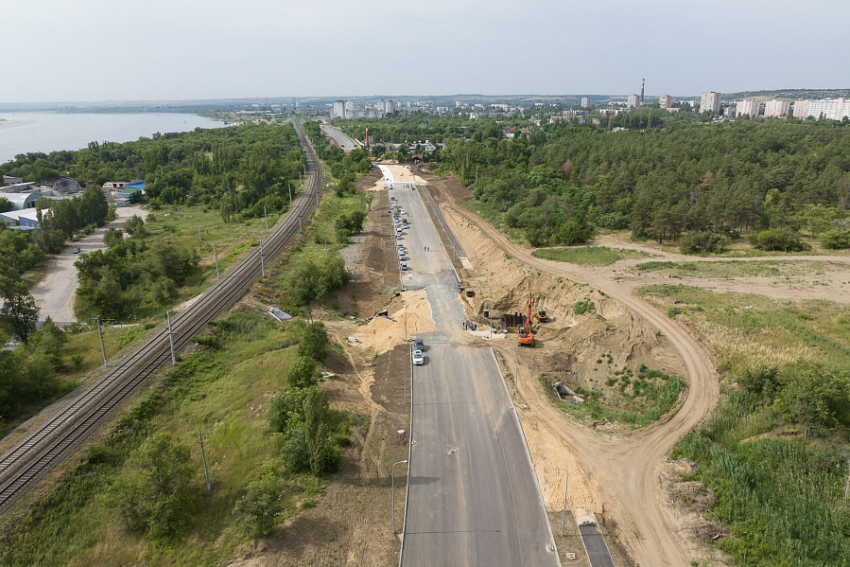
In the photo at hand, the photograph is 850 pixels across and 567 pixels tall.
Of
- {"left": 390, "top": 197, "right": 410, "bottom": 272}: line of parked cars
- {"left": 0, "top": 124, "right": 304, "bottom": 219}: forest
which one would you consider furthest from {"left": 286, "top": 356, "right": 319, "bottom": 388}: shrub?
{"left": 0, "top": 124, "right": 304, "bottom": 219}: forest

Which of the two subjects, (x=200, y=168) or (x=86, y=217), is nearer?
(x=86, y=217)

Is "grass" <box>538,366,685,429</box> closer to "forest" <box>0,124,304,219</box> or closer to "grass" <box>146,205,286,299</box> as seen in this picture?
"grass" <box>146,205,286,299</box>

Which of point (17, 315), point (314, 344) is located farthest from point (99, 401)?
point (17, 315)

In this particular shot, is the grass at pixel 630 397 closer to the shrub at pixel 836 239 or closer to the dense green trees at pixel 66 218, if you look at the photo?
the shrub at pixel 836 239

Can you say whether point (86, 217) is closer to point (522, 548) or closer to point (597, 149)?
point (522, 548)

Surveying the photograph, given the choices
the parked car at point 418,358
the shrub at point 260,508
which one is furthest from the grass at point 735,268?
the shrub at point 260,508

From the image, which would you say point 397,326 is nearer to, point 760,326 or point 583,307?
point 583,307

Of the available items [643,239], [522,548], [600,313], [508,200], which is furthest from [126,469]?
[508,200]
